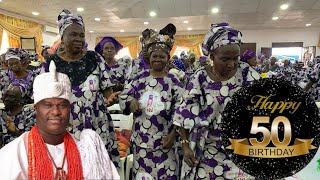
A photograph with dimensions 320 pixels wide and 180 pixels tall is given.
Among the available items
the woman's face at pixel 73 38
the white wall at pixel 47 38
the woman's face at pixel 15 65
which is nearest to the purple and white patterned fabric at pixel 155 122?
the woman's face at pixel 73 38

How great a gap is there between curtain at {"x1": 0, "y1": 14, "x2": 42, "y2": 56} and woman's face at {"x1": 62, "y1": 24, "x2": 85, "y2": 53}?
33.3 feet

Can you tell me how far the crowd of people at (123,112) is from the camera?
1346 millimetres

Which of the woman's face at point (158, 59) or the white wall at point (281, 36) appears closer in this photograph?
the woman's face at point (158, 59)

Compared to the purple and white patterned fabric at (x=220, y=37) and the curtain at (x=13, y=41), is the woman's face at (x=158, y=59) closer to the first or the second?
the purple and white patterned fabric at (x=220, y=37)

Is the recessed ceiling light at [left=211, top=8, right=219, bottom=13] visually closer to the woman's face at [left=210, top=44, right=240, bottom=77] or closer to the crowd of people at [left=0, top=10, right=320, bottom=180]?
the crowd of people at [left=0, top=10, right=320, bottom=180]

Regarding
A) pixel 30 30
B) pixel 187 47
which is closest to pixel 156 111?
pixel 30 30

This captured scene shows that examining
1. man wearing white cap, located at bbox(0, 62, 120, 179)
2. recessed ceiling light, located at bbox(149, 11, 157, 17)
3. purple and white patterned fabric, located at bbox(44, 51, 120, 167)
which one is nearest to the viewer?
man wearing white cap, located at bbox(0, 62, 120, 179)

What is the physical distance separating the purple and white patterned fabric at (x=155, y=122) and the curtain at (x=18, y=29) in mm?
10454

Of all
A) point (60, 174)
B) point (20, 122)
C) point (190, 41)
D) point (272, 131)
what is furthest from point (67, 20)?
point (190, 41)

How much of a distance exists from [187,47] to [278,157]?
55.6 ft

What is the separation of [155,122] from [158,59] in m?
0.46

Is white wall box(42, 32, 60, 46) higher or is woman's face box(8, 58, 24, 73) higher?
white wall box(42, 32, 60, 46)

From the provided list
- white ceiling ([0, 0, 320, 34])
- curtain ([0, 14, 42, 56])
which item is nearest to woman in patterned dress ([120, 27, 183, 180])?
white ceiling ([0, 0, 320, 34])

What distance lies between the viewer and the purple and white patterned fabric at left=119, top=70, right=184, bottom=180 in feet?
7.56
